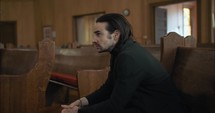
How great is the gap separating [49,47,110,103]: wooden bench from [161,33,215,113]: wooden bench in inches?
49.2

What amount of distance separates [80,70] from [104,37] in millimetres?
1668

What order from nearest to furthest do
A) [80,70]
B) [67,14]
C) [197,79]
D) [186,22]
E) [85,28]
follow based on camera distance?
[197,79] < [80,70] < [85,28] < [67,14] < [186,22]

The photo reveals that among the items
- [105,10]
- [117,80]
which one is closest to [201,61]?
[117,80]

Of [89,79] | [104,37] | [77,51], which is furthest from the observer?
[77,51]

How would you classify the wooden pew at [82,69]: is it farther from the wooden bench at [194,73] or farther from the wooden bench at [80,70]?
the wooden bench at [194,73]

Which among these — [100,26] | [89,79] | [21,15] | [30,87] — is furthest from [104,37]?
[21,15]

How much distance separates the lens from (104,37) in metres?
1.72

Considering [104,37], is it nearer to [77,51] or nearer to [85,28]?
[77,51]

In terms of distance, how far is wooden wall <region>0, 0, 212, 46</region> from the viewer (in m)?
6.99

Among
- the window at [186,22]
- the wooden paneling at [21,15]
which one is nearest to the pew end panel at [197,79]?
A: the window at [186,22]

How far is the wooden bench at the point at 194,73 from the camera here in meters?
1.53

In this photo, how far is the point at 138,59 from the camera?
1.52 meters

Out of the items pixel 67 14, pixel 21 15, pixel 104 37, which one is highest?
pixel 21 15

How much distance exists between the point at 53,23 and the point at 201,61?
959cm
